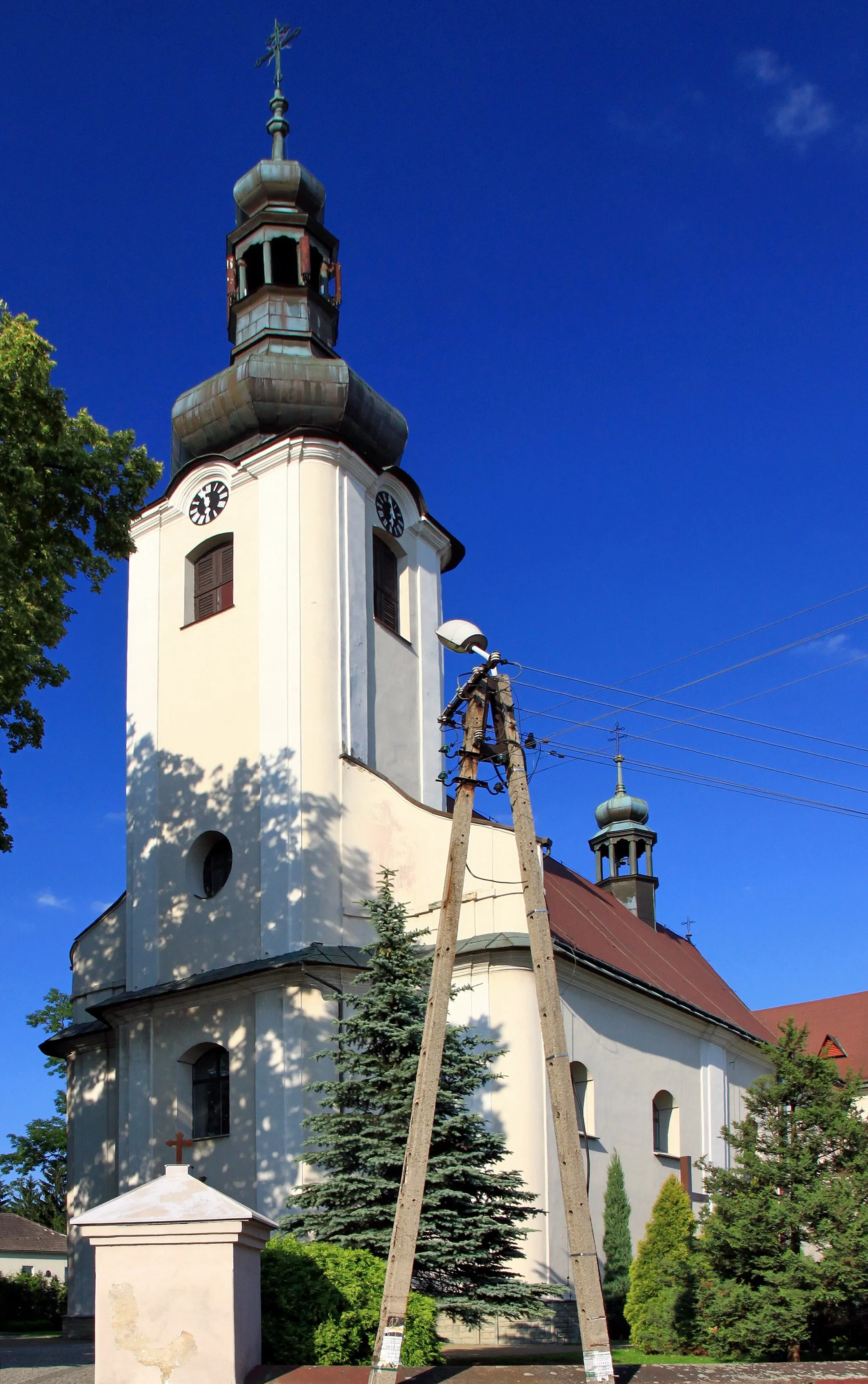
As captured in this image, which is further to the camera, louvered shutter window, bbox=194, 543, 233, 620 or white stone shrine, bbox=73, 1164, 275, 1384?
louvered shutter window, bbox=194, 543, 233, 620

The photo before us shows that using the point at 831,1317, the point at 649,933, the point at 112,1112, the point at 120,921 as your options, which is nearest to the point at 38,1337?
the point at 112,1112

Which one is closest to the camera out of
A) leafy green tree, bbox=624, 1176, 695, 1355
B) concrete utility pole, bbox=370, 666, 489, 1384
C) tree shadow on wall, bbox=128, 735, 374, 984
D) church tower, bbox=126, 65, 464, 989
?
concrete utility pole, bbox=370, 666, 489, 1384

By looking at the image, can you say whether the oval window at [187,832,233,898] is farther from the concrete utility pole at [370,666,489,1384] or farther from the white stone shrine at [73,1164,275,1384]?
the white stone shrine at [73,1164,275,1384]

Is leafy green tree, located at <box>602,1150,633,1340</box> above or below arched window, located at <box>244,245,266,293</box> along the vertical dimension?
below

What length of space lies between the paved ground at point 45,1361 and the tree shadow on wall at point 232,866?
211 inches

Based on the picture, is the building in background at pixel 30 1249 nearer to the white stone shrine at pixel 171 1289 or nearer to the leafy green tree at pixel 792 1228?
the leafy green tree at pixel 792 1228

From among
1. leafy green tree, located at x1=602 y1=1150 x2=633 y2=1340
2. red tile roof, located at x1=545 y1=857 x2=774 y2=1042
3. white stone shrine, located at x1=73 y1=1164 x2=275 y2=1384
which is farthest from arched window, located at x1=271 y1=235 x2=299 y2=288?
white stone shrine, located at x1=73 y1=1164 x2=275 y2=1384

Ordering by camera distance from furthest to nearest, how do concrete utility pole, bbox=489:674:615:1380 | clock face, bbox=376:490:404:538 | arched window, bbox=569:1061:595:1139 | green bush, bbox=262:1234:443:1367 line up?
clock face, bbox=376:490:404:538 < arched window, bbox=569:1061:595:1139 < green bush, bbox=262:1234:443:1367 < concrete utility pole, bbox=489:674:615:1380

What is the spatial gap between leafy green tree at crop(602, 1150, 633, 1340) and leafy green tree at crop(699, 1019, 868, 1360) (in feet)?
12.0

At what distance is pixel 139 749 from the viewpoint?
2270cm

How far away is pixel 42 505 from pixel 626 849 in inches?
855

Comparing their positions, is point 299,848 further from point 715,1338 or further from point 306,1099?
point 715,1338

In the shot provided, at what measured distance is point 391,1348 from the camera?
9711mm

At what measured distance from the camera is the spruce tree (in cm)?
1389
